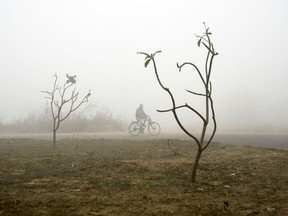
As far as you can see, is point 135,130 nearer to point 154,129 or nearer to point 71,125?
point 154,129

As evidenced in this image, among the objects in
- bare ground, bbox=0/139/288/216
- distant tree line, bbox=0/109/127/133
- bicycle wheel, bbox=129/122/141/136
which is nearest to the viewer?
bare ground, bbox=0/139/288/216

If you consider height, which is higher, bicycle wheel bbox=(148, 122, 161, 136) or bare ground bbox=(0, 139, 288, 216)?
bicycle wheel bbox=(148, 122, 161, 136)

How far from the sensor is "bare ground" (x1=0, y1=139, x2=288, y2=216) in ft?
17.3

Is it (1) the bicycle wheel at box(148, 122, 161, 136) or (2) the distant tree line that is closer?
→ (1) the bicycle wheel at box(148, 122, 161, 136)

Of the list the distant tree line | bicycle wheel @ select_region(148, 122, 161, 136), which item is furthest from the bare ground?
the distant tree line

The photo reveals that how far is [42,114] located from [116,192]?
83.1 ft

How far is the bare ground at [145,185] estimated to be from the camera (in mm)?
5262

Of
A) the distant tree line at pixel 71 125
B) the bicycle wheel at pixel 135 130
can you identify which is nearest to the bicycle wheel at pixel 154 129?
the bicycle wheel at pixel 135 130

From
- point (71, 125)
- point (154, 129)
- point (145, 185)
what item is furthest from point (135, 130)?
point (145, 185)

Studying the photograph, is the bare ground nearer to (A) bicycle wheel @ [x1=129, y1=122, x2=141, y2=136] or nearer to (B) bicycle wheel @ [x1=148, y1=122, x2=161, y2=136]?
(A) bicycle wheel @ [x1=129, y1=122, x2=141, y2=136]

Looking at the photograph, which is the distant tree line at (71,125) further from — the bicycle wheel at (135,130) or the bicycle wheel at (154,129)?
the bicycle wheel at (135,130)

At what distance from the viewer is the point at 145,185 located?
267 inches

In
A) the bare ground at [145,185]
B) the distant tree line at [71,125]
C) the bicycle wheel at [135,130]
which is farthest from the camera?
the distant tree line at [71,125]

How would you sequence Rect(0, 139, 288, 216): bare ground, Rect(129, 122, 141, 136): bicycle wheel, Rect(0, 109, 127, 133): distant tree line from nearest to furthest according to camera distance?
Rect(0, 139, 288, 216): bare ground, Rect(129, 122, 141, 136): bicycle wheel, Rect(0, 109, 127, 133): distant tree line
